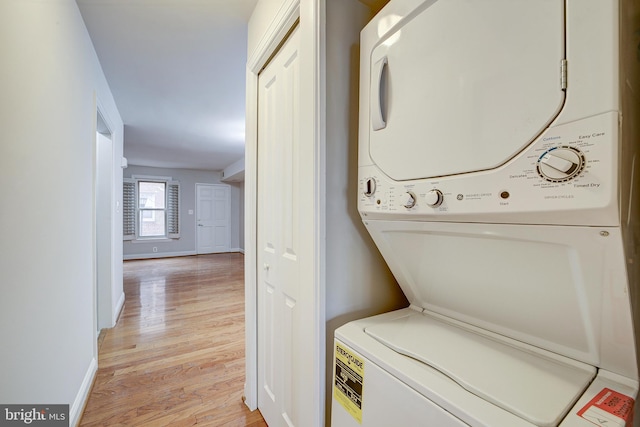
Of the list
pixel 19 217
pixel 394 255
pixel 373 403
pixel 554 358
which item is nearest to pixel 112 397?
pixel 19 217

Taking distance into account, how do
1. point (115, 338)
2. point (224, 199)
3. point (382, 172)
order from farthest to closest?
point (224, 199)
point (115, 338)
point (382, 172)

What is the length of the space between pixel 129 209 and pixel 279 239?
22.3ft

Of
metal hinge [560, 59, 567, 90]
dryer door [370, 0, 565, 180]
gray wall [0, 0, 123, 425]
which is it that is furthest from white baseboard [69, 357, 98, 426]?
metal hinge [560, 59, 567, 90]

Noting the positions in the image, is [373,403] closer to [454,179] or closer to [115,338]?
[454,179]

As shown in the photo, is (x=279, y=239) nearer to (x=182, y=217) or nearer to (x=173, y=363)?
(x=173, y=363)

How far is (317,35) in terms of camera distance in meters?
0.95

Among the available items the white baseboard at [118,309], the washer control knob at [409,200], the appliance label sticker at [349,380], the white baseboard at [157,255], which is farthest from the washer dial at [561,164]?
the white baseboard at [157,255]

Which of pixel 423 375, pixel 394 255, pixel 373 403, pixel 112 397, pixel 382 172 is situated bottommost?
pixel 112 397

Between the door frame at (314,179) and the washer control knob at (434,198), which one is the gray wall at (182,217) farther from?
the washer control knob at (434,198)

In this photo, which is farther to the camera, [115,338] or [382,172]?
[115,338]

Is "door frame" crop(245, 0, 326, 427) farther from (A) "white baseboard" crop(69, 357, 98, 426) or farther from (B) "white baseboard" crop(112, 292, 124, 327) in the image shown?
(B) "white baseboard" crop(112, 292, 124, 327)

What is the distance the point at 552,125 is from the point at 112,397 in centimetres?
254

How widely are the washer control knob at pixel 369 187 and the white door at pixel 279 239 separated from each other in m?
0.36

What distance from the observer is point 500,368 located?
613mm
